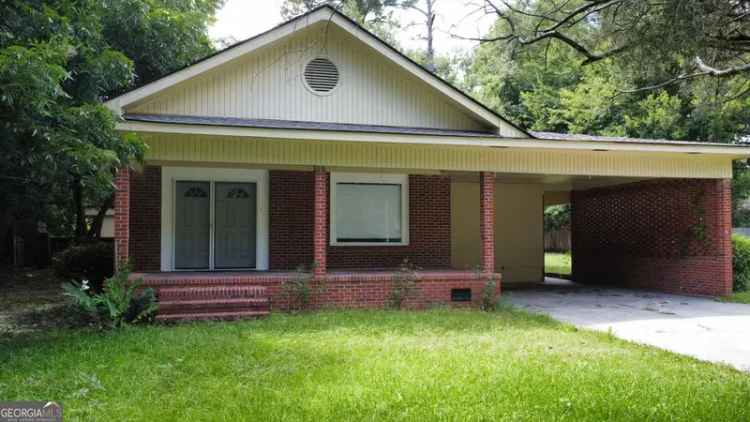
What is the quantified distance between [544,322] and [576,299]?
4.18 meters

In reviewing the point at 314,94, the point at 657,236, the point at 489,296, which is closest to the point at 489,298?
the point at 489,296

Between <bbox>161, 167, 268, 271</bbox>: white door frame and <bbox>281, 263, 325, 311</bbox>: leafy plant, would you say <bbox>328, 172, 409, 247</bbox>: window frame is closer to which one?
<bbox>161, 167, 268, 271</bbox>: white door frame

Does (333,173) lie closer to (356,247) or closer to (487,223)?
(356,247)

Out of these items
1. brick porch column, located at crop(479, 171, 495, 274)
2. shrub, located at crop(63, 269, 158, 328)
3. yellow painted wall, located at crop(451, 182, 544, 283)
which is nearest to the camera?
shrub, located at crop(63, 269, 158, 328)

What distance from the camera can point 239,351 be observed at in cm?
733

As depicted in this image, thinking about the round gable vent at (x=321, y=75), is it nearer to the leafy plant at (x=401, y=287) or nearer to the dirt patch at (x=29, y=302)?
the leafy plant at (x=401, y=287)

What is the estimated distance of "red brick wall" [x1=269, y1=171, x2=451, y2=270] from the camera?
42.8 ft

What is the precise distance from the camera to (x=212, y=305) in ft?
33.3

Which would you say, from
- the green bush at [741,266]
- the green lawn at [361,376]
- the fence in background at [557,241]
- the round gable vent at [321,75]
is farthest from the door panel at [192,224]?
the fence in background at [557,241]

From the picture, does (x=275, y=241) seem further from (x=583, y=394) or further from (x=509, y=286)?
(x=583, y=394)

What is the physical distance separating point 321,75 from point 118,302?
224 inches

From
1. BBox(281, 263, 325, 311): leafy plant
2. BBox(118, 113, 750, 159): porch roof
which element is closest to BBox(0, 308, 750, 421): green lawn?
BBox(281, 263, 325, 311): leafy plant

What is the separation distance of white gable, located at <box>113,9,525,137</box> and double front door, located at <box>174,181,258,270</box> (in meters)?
1.96

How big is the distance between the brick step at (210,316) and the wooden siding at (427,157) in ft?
8.77
